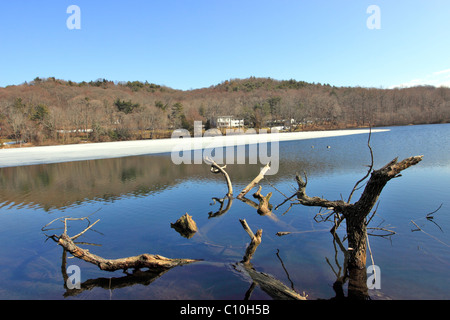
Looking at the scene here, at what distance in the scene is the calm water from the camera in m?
5.55

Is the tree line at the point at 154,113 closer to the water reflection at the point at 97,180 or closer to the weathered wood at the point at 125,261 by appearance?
the water reflection at the point at 97,180

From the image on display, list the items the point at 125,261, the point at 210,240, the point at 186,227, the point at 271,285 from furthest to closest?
the point at 186,227 → the point at 210,240 → the point at 125,261 → the point at 271,285

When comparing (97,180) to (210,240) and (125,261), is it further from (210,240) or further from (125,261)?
(125,261)

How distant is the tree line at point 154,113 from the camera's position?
170 feet

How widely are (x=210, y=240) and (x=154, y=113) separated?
197 feet

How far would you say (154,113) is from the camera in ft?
212

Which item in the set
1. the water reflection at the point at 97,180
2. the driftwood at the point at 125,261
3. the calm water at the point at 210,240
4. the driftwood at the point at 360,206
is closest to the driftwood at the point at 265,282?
the calm water at the point at 210,240

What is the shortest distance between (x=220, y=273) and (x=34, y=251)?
506cm

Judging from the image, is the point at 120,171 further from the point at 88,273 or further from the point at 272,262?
the point at 272,262

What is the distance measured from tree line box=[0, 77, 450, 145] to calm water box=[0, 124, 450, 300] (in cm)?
1392

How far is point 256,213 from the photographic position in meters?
10.1

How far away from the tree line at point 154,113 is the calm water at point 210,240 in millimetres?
13919

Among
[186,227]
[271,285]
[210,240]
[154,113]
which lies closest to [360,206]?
[271,285]

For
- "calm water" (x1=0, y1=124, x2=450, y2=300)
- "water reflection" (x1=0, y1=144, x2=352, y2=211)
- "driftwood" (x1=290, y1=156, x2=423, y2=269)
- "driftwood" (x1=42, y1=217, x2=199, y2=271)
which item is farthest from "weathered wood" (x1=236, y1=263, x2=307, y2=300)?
"water reflection" (x1=0, y1=144, x2=352, y2=211)
